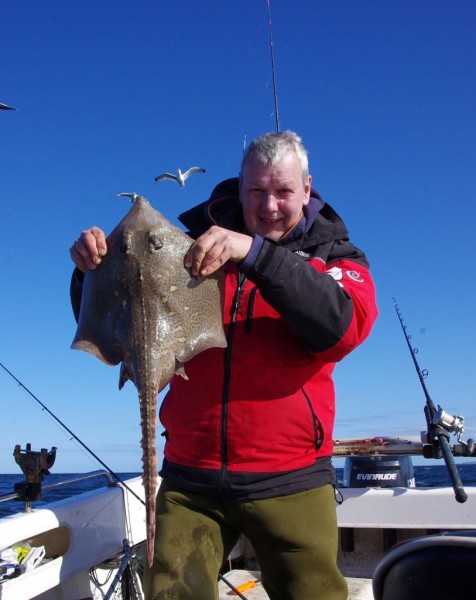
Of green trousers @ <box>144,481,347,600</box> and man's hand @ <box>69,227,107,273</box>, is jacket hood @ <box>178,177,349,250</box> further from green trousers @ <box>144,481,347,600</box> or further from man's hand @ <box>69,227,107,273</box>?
green trousers @ <box>144,481,347,600</box>

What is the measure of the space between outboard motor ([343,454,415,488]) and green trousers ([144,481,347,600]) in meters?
2.83

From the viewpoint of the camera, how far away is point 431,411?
5258mm

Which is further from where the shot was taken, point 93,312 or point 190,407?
point 190,407

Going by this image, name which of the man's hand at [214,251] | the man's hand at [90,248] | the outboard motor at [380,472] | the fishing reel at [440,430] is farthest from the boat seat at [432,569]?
the outboard motor at [380,472]

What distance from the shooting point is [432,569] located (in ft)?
5.91

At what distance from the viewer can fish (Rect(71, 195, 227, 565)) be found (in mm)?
2748

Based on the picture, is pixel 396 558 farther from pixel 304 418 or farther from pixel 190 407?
pixel 190 407

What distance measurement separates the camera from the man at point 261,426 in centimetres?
283

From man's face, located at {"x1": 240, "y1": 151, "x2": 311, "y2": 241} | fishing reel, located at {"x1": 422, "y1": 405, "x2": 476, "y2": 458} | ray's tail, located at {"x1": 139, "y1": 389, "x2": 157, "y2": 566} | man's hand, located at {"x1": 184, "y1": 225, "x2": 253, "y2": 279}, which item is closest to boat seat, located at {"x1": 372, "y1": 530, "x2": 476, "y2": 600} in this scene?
ray's tail, located at {"x1": 139, "y1": 389, "x2": 157, "y2": 566}

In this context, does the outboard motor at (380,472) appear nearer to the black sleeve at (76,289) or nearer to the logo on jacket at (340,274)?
the logo on jacket at (340,274)

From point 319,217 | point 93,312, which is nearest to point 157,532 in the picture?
point 93,312

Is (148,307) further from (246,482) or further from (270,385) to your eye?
(246,482)

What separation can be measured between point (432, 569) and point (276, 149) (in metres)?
2.30

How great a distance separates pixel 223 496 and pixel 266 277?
112 centimetres
